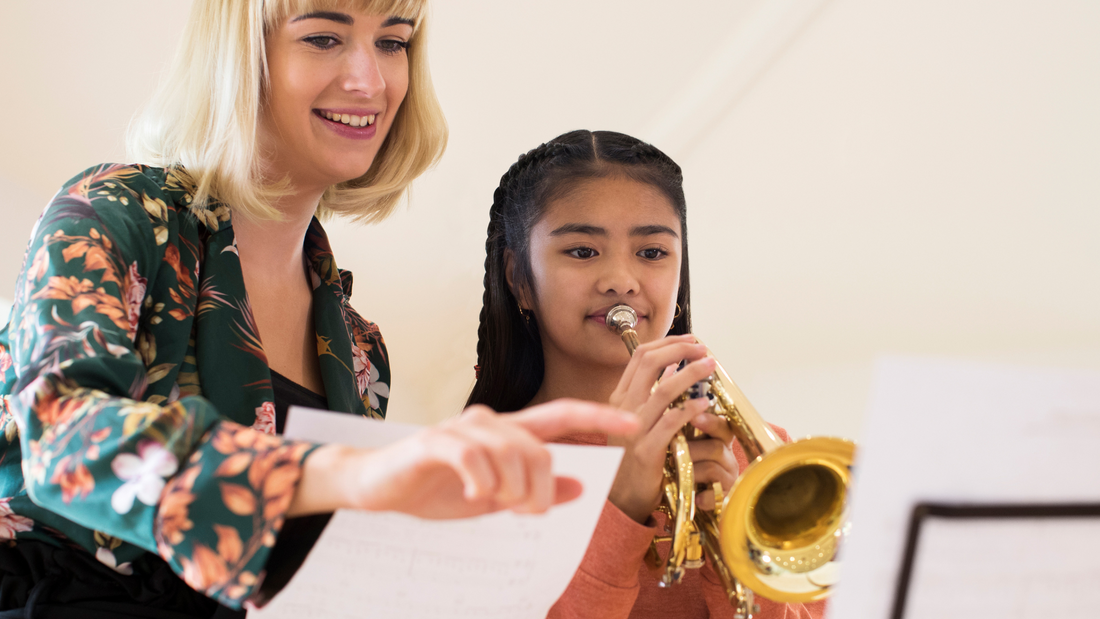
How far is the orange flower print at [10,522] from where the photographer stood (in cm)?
79

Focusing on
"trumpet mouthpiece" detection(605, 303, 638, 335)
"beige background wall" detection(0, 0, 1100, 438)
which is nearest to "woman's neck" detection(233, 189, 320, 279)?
"trumpet mouthpiece" detection(605, 303, 638, 335)

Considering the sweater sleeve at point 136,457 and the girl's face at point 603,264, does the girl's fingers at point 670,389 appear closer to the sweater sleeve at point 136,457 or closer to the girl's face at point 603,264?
the girl's face at point 603,264

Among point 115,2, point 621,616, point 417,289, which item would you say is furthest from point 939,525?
point 417,289

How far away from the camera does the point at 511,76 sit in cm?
238

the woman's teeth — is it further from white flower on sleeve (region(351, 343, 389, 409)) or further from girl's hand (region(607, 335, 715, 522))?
girl's hand (region(607, 335, 715, 522))

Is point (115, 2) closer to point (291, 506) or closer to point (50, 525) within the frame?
point (50, 525)

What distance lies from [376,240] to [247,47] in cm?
148

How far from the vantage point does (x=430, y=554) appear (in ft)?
1.95

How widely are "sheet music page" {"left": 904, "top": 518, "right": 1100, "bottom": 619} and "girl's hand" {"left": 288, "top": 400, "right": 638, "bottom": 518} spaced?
0.18 meters

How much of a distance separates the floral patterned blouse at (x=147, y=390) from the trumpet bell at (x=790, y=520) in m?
0.40

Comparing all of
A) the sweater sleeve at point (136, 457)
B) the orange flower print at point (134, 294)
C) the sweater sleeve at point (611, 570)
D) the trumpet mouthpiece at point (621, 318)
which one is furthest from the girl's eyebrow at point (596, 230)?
the sweater sleeve at point (136, 457)

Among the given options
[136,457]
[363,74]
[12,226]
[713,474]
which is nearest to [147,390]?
[136,457]

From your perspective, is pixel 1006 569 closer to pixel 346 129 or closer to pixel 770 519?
pixel 770 519

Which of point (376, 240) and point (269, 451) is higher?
point (376, 240)
